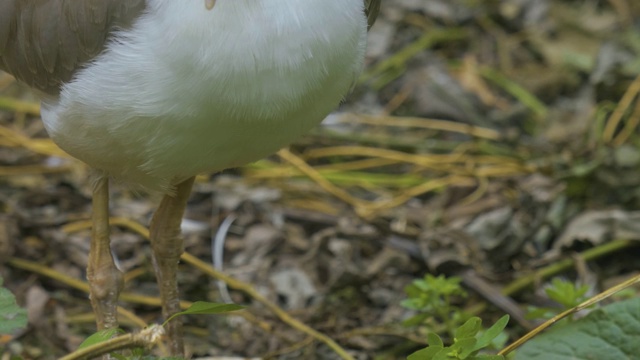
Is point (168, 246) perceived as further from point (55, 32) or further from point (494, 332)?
point (494, 332)

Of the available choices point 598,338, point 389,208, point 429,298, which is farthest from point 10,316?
point 389,208

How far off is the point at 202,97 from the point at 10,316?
64cm

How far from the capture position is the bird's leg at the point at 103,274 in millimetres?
2861

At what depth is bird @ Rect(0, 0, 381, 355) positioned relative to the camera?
7.02ft

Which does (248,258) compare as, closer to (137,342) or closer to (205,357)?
(205,357)

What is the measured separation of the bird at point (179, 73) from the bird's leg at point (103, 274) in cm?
19

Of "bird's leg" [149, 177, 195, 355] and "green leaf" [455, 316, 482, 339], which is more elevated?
"green leaf" [455, 316, 482, 339]

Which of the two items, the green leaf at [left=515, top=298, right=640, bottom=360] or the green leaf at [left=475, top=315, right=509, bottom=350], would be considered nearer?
the green leaf at [left=475, top=315, right=509, bottom=350]

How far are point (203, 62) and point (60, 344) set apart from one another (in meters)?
1.63

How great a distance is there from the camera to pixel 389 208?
4145mm

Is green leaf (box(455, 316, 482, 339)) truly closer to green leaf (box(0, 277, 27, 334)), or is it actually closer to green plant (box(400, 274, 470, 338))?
green plant (box(400, 274, 470, 338))

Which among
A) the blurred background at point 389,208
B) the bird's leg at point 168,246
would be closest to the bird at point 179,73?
the bird's leg at point 168,246

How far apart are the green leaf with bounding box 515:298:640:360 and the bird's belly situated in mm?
867

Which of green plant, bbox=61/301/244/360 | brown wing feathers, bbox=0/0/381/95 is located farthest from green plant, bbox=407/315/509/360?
brown wing feathers, bbox=0/0/381/95
